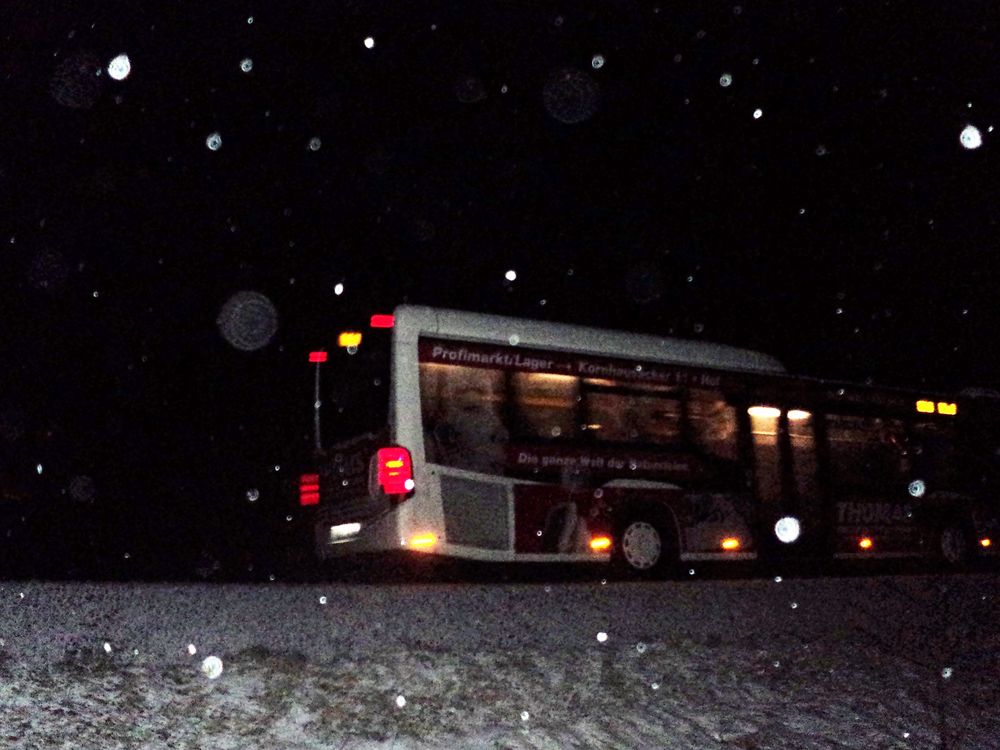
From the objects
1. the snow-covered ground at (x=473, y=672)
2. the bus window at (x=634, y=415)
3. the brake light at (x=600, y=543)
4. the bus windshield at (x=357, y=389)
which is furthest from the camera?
the bus window at (x=634, y=415)

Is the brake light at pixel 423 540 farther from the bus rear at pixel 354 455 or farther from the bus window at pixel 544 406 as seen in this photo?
the bus window at pixel 544 406

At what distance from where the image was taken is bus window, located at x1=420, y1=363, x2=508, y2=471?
36.9 feet

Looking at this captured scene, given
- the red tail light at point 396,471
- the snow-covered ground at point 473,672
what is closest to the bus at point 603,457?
the red tail light at point 396,471

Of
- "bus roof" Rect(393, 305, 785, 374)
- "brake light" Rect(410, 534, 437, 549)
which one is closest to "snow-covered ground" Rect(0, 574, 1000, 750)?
"brake light" Rect(410, 534, 437, 549)

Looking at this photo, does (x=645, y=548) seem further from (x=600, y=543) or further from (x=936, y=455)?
(x=936, y=455)

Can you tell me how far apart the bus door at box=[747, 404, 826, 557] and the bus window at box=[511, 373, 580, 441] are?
293 centimetres

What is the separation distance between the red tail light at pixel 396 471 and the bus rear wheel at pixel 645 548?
9.06 ft

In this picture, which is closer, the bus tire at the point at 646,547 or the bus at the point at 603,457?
the bus at the point at 603,457

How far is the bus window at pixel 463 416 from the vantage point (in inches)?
443

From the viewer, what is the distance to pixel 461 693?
5.21 metres

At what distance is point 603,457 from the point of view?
40.3ft

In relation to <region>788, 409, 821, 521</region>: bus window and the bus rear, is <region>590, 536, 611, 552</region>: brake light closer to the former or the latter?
the bus rear

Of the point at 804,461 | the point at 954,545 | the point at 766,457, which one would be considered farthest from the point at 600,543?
the point at 954,545

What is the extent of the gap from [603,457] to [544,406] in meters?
0.88
